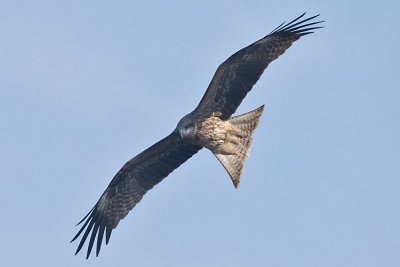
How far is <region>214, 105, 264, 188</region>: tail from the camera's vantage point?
52.3ft

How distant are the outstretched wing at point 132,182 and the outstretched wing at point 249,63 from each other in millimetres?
1346

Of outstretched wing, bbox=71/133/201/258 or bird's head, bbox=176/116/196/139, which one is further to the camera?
outstretched wing, bbox=71/133/201/258

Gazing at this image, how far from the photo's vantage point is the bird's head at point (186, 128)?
51.0 feet

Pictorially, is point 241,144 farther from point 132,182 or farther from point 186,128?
point 132,182

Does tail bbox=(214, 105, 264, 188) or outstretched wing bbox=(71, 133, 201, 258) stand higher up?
outstretched wing bbox=(71, 133, 201, 258)

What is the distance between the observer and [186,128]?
1555cm

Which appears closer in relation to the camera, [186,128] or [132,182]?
[186,128]

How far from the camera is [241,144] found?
16.2 meters

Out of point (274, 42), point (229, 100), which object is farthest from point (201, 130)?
point (274, 42)

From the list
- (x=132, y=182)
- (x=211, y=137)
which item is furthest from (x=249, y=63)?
(x=132, y=182)

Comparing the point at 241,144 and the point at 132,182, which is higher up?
the point at 132,182

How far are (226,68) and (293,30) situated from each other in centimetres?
141

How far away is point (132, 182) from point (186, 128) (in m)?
2.05

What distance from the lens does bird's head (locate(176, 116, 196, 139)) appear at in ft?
51.0
